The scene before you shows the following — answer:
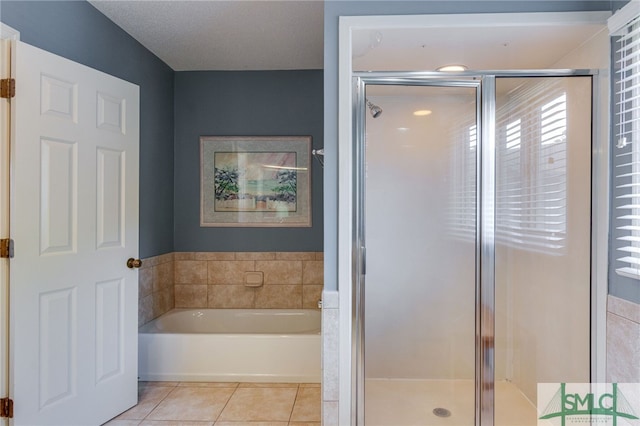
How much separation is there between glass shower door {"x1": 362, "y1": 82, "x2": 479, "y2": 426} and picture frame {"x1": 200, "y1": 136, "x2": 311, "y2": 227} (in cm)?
151

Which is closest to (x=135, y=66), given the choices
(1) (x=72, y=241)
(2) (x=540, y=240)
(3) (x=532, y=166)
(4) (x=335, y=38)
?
(1) (x=72, y=241)

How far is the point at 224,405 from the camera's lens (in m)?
2.45

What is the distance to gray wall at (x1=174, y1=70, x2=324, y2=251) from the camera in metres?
3.43

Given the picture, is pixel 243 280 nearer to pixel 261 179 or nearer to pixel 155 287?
pixel 155 287

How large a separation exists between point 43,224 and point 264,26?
1810 mm

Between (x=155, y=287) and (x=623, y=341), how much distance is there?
3.09 metres

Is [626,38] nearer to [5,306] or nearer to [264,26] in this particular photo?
[264,26]

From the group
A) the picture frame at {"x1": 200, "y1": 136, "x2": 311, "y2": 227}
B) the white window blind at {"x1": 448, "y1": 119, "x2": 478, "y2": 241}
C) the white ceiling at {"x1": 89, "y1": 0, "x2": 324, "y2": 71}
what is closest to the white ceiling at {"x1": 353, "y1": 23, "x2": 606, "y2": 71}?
the white window blind at {"x1": 448, "y1": 119, "x2": 478, "y2": 241}

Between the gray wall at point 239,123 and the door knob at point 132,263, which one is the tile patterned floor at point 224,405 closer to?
the door knob at point 132,263

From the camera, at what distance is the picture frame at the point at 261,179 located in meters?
3.43

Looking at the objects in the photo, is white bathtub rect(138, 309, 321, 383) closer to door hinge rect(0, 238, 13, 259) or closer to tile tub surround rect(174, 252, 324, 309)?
tile tub surround rect(174, 252, 324, 309)

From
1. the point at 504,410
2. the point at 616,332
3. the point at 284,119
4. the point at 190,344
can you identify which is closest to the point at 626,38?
the point at 616,332

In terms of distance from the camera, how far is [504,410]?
6.66 feet

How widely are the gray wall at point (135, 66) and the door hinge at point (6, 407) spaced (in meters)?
1.33
